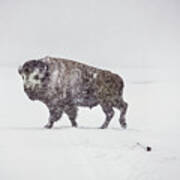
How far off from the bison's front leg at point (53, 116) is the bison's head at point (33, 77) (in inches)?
3.9

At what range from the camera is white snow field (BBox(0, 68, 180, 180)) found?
1596 millimetres

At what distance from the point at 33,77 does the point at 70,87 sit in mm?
168

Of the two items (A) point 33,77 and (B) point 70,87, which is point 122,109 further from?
(A) point 33,77

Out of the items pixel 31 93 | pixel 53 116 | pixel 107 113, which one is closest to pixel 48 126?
pixel 53 116

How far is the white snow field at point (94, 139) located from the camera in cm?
160

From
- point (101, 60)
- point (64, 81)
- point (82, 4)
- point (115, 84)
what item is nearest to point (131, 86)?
point (115, 84)

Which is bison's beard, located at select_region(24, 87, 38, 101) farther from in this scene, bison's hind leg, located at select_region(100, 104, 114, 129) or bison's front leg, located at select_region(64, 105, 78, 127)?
bison's hind leg, located at select_region(100, 104, 114, 129)

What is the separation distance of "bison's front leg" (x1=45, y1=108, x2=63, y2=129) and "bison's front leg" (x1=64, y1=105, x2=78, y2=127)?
28mm

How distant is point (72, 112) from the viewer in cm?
169

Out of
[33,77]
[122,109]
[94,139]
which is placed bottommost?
[94,139]

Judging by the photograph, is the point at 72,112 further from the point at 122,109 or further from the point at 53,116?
the point at 122,109

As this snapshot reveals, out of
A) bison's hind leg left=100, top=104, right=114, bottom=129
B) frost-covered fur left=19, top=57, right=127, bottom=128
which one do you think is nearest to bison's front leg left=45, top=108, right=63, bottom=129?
frost-covered fur left=19, top=57, right=127, bottom=128

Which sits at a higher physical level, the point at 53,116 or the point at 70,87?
the point at 70,87

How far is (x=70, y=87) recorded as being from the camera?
172cm
